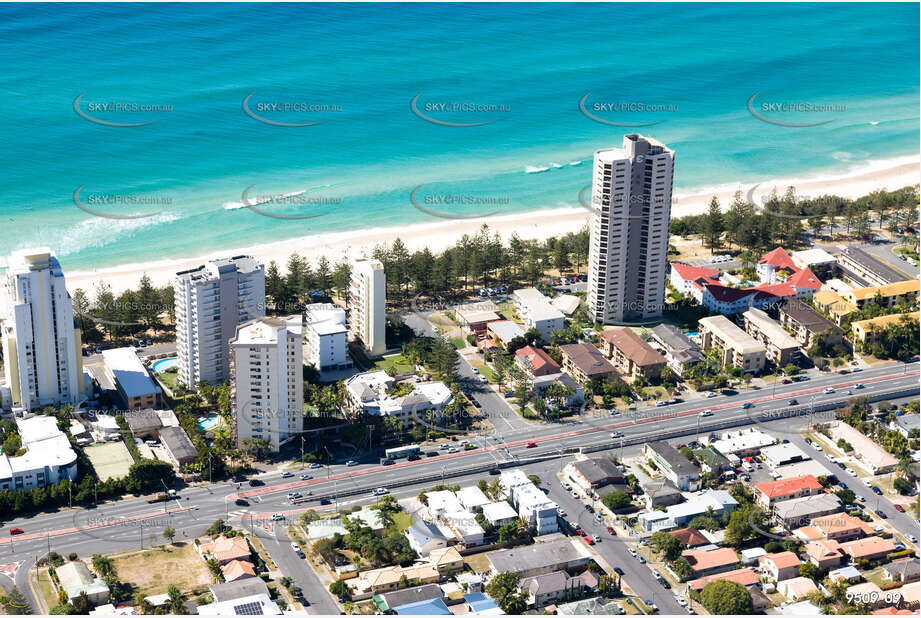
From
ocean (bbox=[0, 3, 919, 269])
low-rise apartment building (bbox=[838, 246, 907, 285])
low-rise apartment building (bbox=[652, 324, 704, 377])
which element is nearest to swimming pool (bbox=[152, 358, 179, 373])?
ocean (bbox=[0, 3, 919, 269])

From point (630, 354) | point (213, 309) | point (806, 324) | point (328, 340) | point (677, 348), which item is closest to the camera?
point (213, 309)

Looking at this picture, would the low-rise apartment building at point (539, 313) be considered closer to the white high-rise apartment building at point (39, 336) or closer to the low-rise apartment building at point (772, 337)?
the low-rise apartment building at point (772, 337)

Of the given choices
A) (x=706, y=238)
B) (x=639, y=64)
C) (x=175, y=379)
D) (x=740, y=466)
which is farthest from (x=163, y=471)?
(x=639, y=64)

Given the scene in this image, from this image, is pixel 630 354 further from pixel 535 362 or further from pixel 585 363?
pixel 535 362

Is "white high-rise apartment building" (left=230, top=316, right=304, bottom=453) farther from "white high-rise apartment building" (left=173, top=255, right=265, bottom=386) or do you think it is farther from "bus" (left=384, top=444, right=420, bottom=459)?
"white high-rise apartment building" (left=173, top=255, right=265, bottom=386)

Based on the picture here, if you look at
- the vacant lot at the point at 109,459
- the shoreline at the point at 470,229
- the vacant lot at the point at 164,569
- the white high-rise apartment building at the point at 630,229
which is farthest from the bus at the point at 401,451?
the shoreline at the point at 470,229

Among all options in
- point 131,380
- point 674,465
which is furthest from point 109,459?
point 674,465
